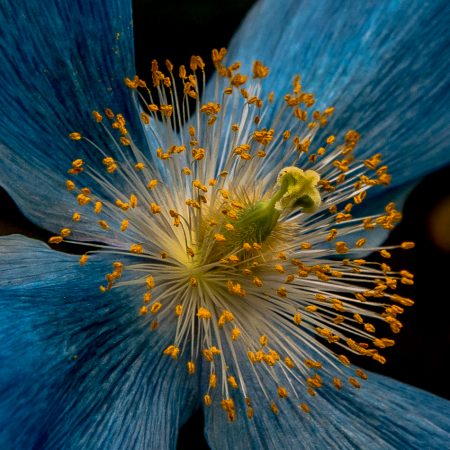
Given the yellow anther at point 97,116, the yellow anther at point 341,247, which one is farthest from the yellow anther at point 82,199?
the yellow anther at point 341,247

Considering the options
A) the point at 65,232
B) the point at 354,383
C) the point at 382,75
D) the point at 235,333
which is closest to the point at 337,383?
Answer: the point at 354,383

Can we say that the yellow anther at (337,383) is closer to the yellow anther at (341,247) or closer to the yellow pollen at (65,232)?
the yellow anther at (341,247)

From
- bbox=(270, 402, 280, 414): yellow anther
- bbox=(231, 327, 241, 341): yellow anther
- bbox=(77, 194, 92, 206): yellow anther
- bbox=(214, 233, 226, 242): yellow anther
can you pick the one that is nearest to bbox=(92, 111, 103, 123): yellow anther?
bbox=(77, 194, 92, 206): yellow anther

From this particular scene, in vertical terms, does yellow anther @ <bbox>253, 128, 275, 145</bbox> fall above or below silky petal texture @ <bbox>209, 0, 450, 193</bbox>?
Result: below

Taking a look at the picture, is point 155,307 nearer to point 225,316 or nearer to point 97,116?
point 225,316

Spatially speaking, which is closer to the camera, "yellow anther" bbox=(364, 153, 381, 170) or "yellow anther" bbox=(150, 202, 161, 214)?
"yellow anther" bbox=(150, 202, 161, 214)

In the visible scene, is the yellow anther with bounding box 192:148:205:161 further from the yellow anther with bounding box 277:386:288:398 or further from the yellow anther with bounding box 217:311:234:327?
the yellow anther with bounding box 277:386:288:398

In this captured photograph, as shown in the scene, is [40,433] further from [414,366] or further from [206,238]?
[414,366]
